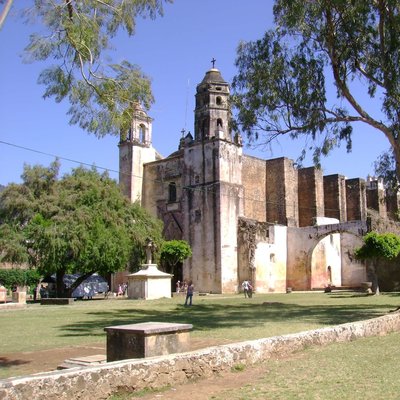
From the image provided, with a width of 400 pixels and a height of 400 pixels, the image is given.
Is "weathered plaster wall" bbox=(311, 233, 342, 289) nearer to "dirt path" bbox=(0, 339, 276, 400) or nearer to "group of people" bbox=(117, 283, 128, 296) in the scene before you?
"group of people" bbox=(117, 283, 128, 296)

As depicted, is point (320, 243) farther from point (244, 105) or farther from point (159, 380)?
point (159, 380)

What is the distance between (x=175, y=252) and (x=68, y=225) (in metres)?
8.77

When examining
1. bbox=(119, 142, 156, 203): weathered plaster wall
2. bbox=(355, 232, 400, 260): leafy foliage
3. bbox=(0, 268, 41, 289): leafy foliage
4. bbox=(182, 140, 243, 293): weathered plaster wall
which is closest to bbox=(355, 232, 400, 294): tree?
bbox=(355, 232, 400, 260): leafy foliage

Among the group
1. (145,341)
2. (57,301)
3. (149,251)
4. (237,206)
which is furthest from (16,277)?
(145,341)

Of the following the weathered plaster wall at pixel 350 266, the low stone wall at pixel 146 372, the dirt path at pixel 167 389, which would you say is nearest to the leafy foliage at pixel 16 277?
the weathered plaster wall at pixel 350 266

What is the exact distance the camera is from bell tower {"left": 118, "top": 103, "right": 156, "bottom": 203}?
38375mm

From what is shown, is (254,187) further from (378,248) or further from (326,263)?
(378,248)

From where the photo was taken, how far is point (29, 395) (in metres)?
4.42

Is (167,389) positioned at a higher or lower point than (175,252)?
lower

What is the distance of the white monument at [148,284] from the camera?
79.0 ft

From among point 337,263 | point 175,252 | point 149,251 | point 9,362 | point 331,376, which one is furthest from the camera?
point 337,263

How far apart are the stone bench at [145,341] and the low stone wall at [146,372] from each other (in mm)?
463

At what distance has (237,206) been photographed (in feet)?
112

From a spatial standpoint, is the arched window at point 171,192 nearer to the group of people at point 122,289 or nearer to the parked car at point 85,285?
the group of people at point 122,289
